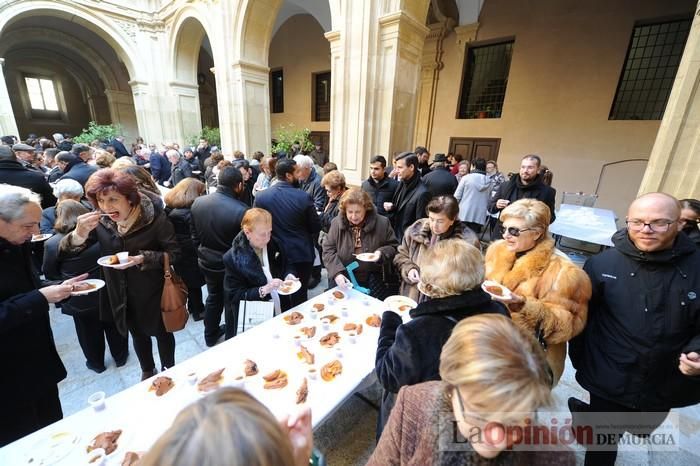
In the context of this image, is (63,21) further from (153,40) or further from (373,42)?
(373,42)

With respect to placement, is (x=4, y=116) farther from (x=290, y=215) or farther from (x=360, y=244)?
(x=360, y=244)

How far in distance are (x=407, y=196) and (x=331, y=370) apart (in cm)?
275

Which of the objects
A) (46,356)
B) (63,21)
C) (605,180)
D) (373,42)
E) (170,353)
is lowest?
(170,353)

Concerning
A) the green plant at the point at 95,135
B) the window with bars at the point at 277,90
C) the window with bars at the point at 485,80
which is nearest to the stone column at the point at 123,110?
the green plant at the point at 95,135

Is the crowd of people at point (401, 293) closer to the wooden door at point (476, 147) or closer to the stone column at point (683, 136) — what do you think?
the stone column at point (683, 136)

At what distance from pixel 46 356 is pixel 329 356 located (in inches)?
67.4

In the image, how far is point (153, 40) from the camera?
12.6 m

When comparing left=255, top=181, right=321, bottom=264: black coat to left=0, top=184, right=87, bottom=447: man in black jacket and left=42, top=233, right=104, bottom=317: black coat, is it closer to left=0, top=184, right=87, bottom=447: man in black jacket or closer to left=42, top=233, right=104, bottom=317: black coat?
left=42, top=233, right=104, bottom=317: black coat

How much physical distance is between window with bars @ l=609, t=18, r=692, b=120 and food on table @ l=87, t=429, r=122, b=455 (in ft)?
37.7

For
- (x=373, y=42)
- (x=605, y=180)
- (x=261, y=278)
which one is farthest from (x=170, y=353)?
(x=605, y=180)

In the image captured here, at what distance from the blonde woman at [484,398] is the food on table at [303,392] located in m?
0.67

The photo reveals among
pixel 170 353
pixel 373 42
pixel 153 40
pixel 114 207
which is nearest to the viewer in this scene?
pixel 114 207

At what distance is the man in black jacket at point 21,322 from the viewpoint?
1.53 metres

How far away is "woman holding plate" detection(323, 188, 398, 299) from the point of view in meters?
2.79
